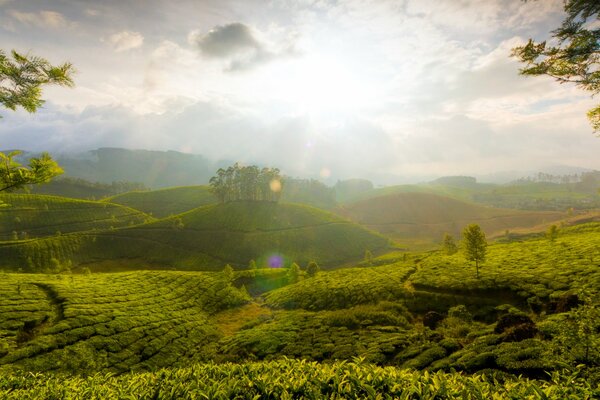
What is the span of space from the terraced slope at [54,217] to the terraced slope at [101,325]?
380 ft

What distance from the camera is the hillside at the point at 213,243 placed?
115287 millimetres

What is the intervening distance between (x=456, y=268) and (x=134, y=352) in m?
49.8

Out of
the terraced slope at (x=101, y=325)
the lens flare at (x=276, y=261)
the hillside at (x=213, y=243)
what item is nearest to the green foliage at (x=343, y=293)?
the terraced slope at (x=101, y=325)

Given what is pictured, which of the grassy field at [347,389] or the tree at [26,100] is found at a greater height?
the tree at [26,100]

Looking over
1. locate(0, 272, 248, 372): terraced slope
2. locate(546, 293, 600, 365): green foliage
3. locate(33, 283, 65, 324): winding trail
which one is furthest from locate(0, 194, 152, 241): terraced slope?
locate(546, 293, 600, 365): green foliage

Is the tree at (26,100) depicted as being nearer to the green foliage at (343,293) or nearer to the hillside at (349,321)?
the hillside at (349,321)

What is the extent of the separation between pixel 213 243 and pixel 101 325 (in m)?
100

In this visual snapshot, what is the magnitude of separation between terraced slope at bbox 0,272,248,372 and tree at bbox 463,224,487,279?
128 feet

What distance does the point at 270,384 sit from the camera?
27.0 feet

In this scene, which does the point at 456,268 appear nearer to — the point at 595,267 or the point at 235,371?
the point at 595,267

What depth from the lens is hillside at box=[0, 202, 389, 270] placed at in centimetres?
11529

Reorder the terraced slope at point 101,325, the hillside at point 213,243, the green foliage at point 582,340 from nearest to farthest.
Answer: the green foliage at point 582,340, the terraced slope at point 101,325, the hillside at point 213,243

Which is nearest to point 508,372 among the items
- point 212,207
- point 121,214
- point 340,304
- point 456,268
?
point 340,304

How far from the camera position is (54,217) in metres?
157
